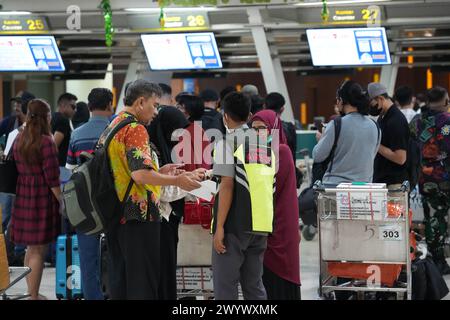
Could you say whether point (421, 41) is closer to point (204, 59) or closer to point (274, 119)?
point (204, 59)

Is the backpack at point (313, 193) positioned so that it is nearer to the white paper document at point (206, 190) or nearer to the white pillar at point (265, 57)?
the white paper document at point (206, 190)

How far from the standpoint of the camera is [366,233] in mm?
6133

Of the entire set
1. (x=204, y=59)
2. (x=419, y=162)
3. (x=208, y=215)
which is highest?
(x=204, y=59)

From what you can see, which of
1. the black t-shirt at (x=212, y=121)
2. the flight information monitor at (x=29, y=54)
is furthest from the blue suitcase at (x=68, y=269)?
the flight information monitor at (x=29, y=54)

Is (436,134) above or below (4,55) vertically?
below

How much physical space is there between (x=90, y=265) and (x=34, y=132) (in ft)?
3.81

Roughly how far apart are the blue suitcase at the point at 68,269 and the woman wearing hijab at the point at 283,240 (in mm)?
1826

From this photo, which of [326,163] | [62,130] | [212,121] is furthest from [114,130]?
[62,130]

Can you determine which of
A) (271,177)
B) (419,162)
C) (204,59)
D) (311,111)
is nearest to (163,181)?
(271,177)

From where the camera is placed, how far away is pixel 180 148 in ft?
20.1

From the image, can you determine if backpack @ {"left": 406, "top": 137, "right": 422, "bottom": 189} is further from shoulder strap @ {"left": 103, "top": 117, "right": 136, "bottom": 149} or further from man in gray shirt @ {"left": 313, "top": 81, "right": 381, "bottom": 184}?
shoulder strap @ {"left": 103, "top": 117, "right": 136, "bottom": 149}

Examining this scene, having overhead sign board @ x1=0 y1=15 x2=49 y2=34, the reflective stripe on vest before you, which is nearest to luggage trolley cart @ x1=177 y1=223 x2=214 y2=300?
the reflective stripe on vest

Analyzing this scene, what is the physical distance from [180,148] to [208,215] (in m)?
0.49

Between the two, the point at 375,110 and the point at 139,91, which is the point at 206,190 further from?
the point at 375,110
